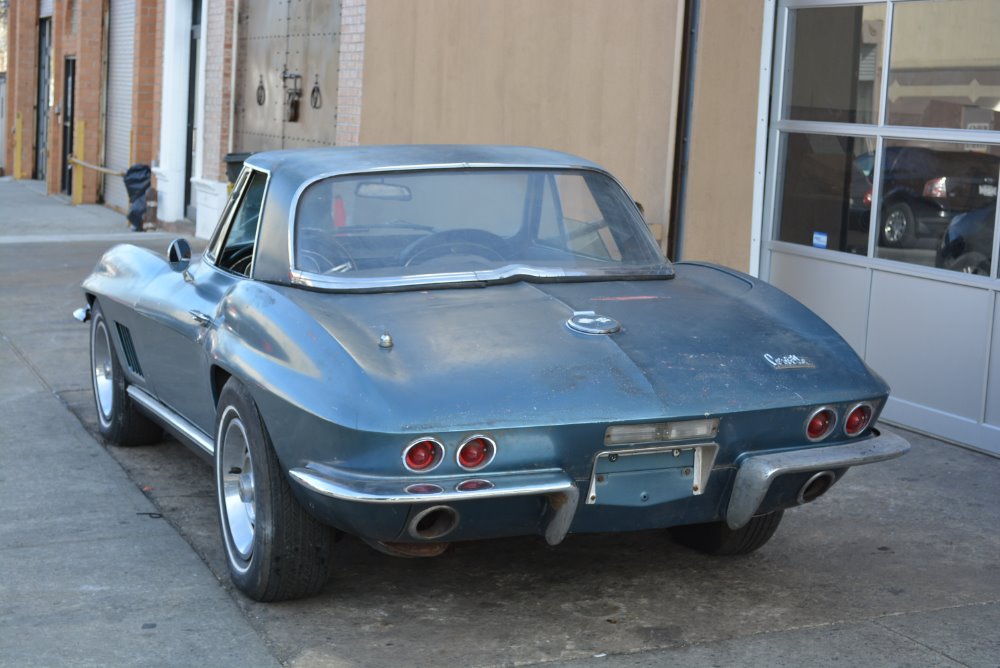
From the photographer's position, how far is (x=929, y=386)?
304 inches

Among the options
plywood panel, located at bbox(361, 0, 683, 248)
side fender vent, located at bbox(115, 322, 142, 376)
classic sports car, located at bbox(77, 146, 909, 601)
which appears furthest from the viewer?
plywood panel, located at bbox(361, 0, 683, 248)

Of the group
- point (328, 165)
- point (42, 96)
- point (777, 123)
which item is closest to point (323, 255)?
point (328, 165)

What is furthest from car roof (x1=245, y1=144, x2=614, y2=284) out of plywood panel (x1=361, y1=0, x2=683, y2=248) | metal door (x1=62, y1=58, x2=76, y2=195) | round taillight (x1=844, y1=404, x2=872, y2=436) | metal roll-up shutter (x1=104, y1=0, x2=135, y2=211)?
metal door (x1=62, y1=58, x2=76, y2=195)

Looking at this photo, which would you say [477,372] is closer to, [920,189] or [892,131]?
[920,189]

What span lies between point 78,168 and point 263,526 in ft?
64.1

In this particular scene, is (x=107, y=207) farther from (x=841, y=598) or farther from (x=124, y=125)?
(x=841, y=598)

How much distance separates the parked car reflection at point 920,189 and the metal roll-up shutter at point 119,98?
14.7 metres

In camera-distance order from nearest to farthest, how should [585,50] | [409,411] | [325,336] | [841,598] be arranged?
[409,411], [325,336], [841,598], [585,50]

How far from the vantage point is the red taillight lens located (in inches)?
302

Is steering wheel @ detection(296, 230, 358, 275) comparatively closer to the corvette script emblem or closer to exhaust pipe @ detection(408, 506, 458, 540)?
exhaust pipe @ detection(408, 506, 458, 540)

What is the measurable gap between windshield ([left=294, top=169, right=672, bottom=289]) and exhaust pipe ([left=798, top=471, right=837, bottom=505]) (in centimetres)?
111

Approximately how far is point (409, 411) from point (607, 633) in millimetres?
1063

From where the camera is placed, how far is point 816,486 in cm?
463

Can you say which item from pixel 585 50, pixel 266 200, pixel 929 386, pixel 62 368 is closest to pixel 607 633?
pixel 266 200
